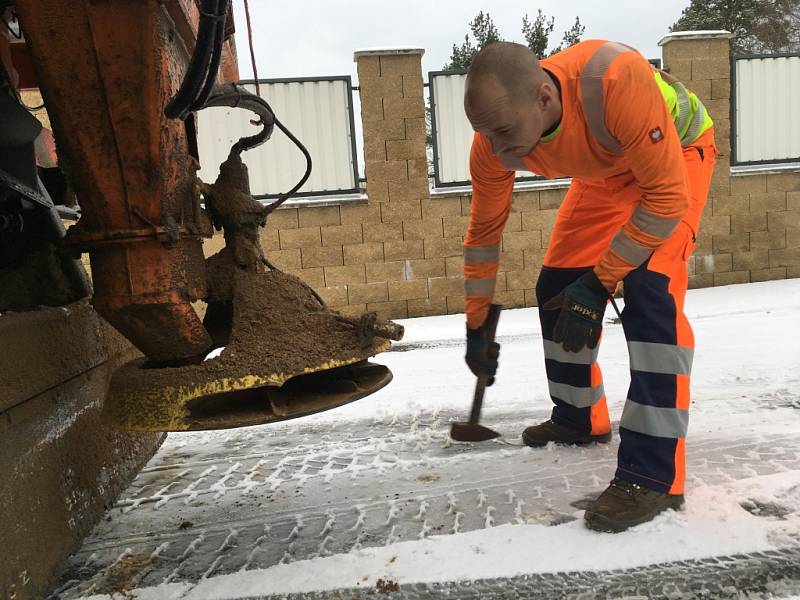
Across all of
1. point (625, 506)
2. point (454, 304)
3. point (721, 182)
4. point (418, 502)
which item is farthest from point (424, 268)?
point (625, 506)

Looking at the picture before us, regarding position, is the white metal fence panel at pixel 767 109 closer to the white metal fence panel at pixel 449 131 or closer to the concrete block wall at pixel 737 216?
the concrete block wall at pixel 737 216

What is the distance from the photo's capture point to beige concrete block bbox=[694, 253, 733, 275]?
6.82 meters

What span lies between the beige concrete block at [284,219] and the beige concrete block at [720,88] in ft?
16.7

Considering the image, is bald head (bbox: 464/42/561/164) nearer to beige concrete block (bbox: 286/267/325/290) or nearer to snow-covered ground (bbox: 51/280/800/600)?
snow-covered ground (bbox: 51/280/800/600)

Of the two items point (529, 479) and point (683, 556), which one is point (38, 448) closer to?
point (529, 479)

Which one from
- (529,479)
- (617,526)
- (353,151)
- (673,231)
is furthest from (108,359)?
(353,151)

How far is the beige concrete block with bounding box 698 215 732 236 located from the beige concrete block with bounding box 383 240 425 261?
3401 millimetres

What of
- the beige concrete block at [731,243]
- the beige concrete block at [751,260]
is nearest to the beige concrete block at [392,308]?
the beige concrete block at [731,243]

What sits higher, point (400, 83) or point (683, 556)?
point (400, 83)

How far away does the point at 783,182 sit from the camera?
22.5 feet

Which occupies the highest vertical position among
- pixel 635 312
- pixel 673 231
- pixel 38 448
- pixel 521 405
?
pixel 673 231

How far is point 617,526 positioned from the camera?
169cm

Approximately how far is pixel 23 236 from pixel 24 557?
1081 mm

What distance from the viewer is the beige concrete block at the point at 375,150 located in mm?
6191
